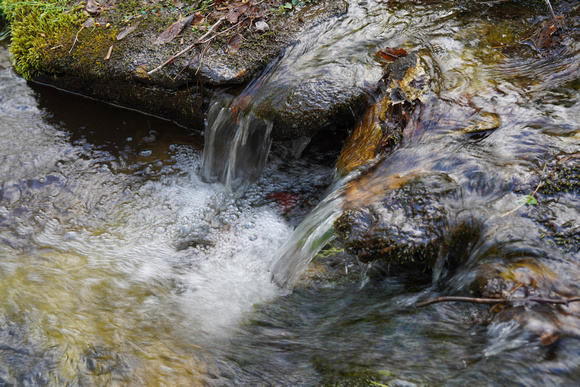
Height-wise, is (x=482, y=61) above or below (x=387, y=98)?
above

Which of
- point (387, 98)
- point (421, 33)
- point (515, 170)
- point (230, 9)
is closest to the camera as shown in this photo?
point (515, 170)

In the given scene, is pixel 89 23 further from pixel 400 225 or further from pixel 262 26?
pixel 400 225

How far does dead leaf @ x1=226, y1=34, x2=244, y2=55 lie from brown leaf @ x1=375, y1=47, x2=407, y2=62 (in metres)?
1.39

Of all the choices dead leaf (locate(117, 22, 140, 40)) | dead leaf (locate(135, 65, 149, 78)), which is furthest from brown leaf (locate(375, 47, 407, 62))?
dead leaf (locate(117, 22, 140, 40))

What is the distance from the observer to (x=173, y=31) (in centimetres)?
454

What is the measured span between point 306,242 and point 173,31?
113 inches

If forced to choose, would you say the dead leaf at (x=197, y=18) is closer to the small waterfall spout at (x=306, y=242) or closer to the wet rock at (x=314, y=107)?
the wet rock at (x=314, y=107)

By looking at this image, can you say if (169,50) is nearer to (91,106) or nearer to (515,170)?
(91,106)

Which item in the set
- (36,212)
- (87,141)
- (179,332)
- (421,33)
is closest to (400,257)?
(179,332)

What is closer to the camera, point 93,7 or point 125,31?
point 125,31

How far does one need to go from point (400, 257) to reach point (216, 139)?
245 cm

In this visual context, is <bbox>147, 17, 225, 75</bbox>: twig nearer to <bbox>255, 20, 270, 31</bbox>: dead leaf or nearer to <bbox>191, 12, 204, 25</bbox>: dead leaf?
<bbox>191, 12, 204, 25</bbox>: dead leaf

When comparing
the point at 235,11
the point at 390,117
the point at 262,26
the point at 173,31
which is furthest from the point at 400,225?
the point at 173,31

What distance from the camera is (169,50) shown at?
14.5 ft
